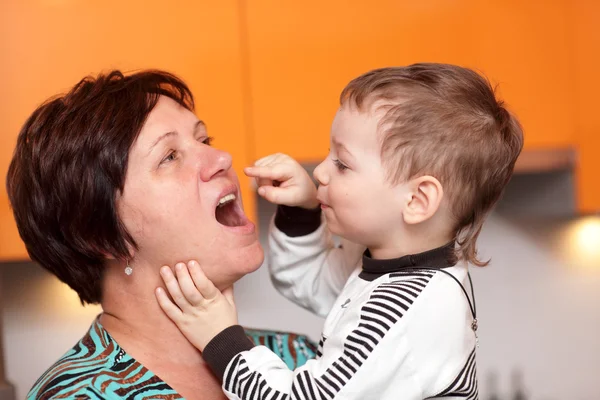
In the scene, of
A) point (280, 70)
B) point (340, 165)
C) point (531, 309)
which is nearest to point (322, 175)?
point (340, 165)

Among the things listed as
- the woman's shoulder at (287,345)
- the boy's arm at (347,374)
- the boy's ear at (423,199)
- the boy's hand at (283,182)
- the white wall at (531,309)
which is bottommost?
the white wall at (531,309)

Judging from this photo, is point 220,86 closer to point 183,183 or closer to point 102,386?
point 183,183

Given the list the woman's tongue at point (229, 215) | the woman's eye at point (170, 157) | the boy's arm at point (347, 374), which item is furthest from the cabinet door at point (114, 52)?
the boy's arm at point (347, 374)

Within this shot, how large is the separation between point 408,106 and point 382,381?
399mm

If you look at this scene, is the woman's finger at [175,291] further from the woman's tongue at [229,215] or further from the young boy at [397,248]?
the woman's tongue at [229,215]

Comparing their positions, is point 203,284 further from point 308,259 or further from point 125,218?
point 308,259

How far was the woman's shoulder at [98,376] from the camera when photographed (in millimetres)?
1041

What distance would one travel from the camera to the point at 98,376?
107 cm

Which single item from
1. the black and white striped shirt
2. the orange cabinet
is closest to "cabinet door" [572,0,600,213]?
the orange cabinet

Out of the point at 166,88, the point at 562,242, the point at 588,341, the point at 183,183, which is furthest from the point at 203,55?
the point at 588,341

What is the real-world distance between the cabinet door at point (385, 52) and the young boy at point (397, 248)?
832mm

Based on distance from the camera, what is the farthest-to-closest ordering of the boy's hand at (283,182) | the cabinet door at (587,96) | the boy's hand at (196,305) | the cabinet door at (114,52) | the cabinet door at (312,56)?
the cabinet door at (587,96) < the cabinet door at (312,56) < the cabinet door at (114,52) < the boy's hand at (283,182) < the boy's hand at (196,305)

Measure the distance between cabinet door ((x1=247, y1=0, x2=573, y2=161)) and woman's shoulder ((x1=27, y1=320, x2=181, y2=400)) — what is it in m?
0.89

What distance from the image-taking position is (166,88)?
4.19 feet
